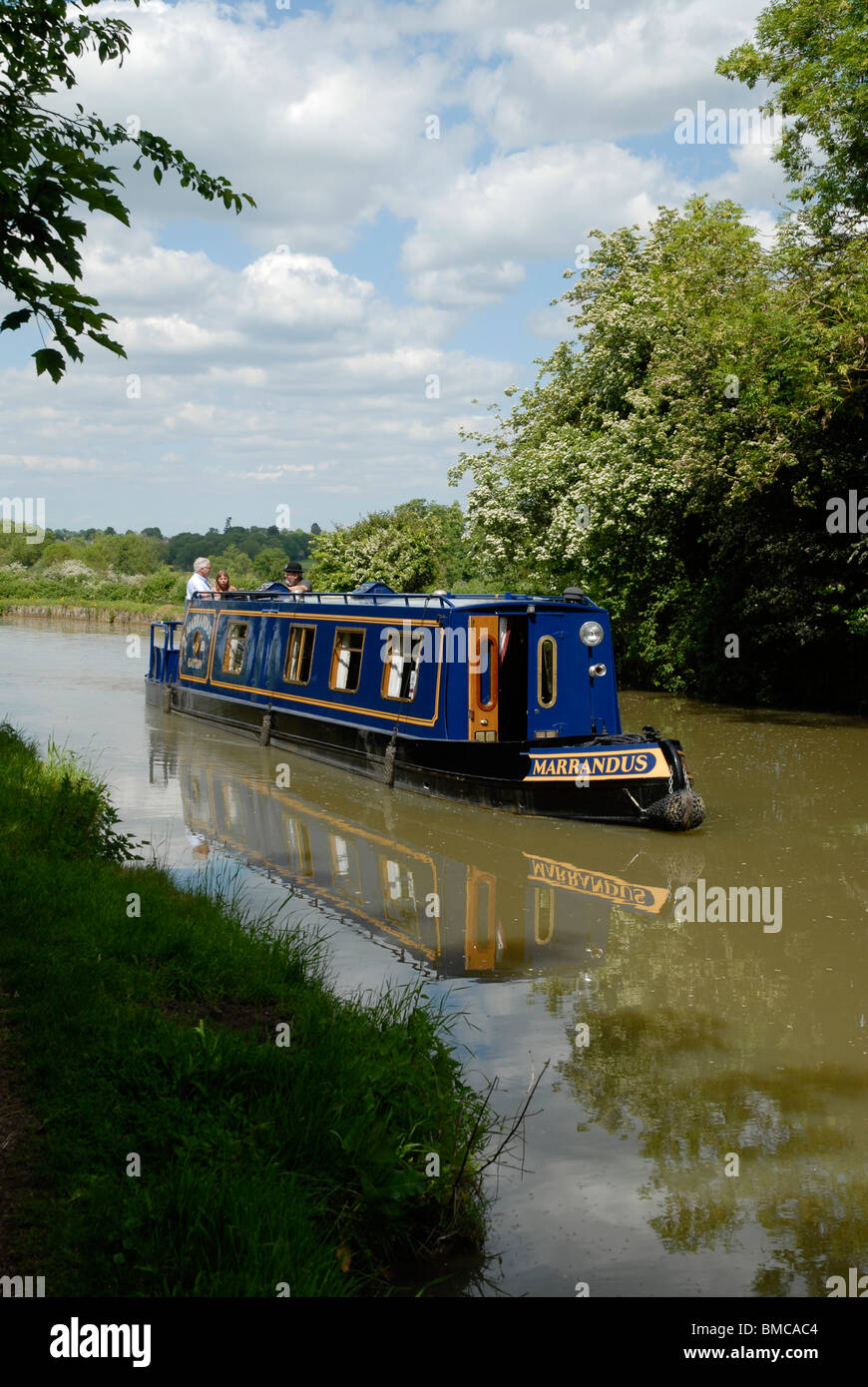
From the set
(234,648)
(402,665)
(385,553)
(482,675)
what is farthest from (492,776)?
(385,553)

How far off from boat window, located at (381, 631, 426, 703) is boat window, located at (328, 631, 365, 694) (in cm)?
76

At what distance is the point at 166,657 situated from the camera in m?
20.4

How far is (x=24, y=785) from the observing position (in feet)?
27.5

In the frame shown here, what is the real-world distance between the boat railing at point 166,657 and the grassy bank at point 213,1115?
14536mm

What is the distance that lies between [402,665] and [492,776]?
1.94 metres

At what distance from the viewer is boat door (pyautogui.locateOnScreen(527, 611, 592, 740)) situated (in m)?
11.5

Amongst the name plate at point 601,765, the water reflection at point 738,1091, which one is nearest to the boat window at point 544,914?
the water reflection at point 738,1091

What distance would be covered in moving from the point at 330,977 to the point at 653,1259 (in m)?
3.03

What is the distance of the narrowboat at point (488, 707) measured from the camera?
1064 cm

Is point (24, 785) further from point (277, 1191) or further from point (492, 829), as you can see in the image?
point (277, 1191)

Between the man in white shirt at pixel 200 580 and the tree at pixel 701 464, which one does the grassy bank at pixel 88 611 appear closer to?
the tree at pixel 701 464

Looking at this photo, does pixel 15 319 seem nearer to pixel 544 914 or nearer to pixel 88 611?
pixel 544 914

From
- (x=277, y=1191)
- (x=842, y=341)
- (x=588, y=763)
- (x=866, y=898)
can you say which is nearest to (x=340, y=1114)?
(x=277, y=1191)

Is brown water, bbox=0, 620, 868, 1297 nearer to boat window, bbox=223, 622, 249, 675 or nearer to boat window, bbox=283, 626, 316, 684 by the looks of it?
boat window, bbox=283, 626, 316, 684
